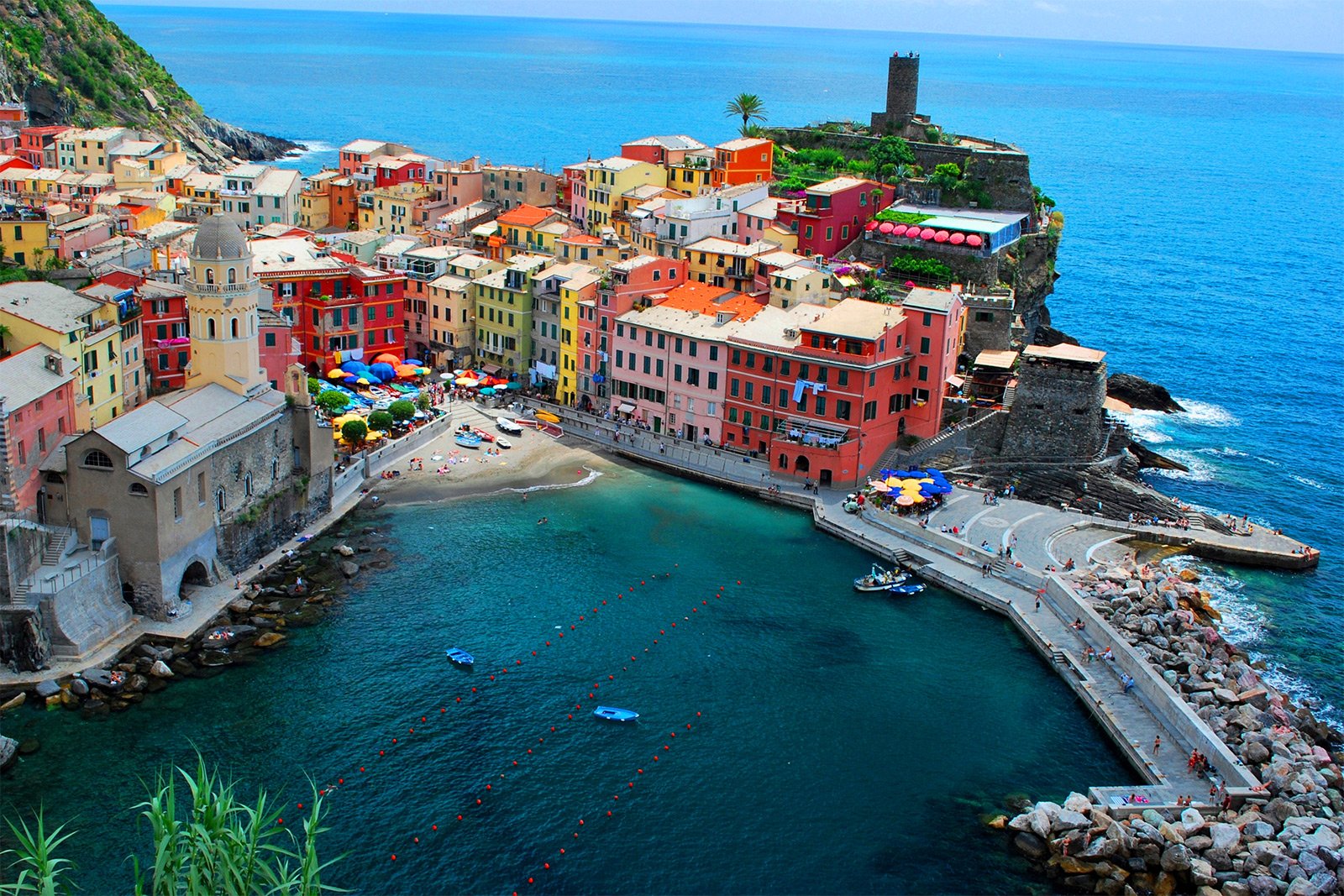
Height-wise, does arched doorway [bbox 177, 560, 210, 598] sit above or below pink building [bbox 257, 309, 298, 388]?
below

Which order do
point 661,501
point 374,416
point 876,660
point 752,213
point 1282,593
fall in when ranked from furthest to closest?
1. point 752,213
2. point 374,416
3. point 661,501
4. point 1282,593
5. point 876,660

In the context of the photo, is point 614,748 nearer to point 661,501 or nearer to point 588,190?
point 661,501

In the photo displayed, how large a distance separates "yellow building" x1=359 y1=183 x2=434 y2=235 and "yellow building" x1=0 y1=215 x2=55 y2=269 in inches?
1390

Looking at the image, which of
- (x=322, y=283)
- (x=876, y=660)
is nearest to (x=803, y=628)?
(x=876, y=660)

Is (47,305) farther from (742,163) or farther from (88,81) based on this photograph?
(88,81)

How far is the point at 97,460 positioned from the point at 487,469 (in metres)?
25.9

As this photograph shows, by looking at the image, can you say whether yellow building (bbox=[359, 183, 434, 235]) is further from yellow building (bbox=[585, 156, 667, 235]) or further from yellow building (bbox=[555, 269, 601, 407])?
yellow building (bbox=[555, 269, 601, 407])

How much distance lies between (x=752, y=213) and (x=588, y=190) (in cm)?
1574

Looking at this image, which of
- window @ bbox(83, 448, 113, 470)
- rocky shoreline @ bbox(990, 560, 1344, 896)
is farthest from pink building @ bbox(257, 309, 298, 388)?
rocky shoreline @ bbox(990, 560, 1344, 896)

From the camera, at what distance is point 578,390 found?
92062 mm

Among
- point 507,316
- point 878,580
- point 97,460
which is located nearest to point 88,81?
point 507,316

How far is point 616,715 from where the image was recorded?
55.0 meters

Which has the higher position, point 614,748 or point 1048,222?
point 1048,222

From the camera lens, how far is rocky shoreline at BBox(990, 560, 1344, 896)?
46312 millimetres
